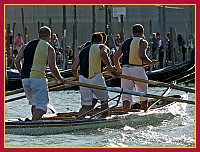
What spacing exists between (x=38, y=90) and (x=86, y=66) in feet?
3.95

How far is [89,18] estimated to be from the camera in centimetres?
3581

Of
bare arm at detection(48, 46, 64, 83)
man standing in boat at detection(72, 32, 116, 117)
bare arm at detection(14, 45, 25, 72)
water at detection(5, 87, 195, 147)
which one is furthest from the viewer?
man standing in boat at detection(72, 32, 116, 117)

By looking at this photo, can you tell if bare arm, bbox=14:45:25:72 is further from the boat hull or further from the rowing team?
the boat hull

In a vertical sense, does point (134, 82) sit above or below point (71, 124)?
above

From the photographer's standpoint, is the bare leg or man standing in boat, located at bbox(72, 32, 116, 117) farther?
the bare leg

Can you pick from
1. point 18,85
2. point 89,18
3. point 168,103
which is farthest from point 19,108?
point 89,18

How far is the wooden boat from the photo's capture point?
440 inches

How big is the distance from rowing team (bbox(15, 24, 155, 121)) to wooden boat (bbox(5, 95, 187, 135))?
0.21 meters

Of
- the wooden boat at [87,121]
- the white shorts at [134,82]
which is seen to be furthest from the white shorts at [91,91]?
the white shorts at [134,82]

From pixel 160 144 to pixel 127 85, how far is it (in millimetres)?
2961

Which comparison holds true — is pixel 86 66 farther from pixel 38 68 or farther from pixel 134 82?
pixel 134 82

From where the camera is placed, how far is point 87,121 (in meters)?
11.6

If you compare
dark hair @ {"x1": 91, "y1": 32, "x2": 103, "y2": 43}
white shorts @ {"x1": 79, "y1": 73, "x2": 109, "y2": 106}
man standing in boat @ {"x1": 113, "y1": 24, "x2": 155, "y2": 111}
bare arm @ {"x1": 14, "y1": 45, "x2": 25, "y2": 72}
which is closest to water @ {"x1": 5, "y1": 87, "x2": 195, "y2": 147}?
white shorts @ {"x1": 79, "y1": 73, "x2": 109, "y2": 106}

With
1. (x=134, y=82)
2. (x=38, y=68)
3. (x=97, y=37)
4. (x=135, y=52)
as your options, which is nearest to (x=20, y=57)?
(x=38, y=68)
